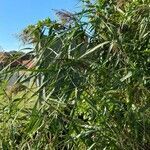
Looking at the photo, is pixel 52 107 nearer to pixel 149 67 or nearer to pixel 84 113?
pixel 149 67

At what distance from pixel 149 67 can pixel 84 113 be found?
0.93 m

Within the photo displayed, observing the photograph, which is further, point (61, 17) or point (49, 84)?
point (61, 17)

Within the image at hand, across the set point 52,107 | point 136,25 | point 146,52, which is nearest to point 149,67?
point 146,52

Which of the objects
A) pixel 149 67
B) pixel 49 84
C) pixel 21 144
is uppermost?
pixel 149 67

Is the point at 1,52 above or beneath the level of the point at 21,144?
above

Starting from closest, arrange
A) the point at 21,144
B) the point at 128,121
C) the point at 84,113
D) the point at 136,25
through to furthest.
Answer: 1. the point at 128,121
2. the point at 21,144
3. the point at 136,25
4. the point at 84,113

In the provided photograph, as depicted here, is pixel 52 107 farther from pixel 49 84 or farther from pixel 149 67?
pixel 149 67

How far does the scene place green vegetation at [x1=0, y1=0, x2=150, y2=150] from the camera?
3656mm

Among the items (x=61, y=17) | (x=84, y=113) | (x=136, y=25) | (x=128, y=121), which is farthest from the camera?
(x=84, y=113)

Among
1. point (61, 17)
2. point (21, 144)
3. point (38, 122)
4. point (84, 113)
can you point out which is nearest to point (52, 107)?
point (38, 122)

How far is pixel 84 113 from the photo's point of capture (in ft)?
15.9

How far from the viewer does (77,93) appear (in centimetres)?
373

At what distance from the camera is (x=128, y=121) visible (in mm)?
3619

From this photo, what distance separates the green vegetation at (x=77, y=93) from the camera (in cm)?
366
